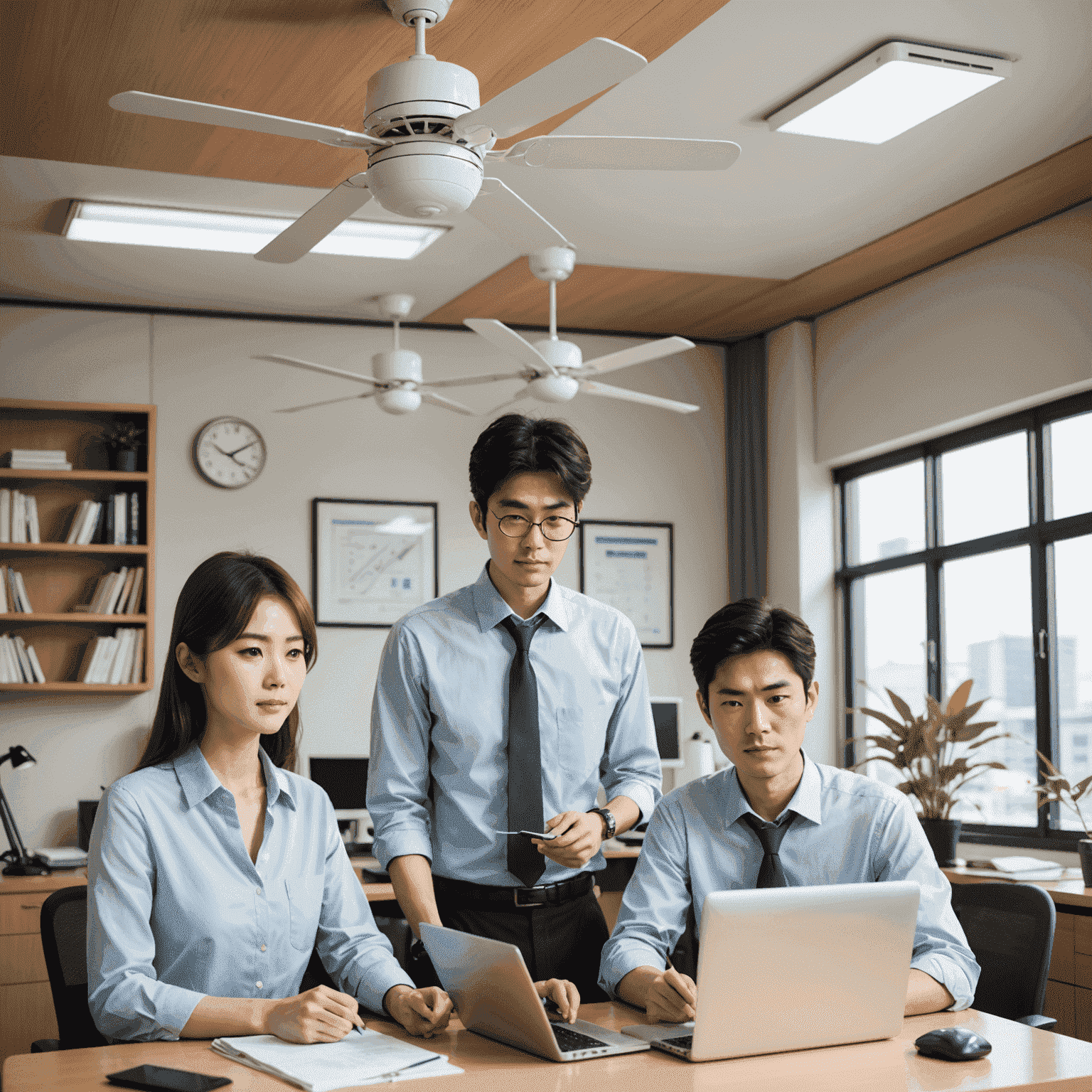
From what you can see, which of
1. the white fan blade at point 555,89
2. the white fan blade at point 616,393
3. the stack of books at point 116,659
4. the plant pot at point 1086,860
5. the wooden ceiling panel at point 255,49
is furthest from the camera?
the stack of books at point 116,659

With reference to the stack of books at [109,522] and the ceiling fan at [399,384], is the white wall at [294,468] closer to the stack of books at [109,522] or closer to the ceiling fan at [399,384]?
the stack of books at [109,522]

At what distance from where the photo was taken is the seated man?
2.13 meters

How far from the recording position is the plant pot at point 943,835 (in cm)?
447

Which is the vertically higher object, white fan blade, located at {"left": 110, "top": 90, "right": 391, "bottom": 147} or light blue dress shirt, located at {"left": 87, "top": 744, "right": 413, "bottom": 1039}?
white fan blade, located at {"left": 110, "top": 90, "right": 391, "bottom": 147}

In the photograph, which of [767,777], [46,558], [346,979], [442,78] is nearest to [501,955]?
[346,979]

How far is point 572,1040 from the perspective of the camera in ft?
5.77

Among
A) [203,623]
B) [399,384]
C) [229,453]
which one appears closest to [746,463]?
[399,384]

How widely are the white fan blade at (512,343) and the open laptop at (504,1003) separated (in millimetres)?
2801

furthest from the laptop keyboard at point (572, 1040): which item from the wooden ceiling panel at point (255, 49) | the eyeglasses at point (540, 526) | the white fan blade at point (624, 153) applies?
the wooden ceiling panel at point (255, 49)

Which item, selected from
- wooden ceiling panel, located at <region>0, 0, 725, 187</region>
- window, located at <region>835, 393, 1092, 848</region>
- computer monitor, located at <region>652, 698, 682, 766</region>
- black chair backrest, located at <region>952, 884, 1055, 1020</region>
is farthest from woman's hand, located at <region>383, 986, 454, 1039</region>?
computer monitor, located at <region>652, 698, 682, 766</region>

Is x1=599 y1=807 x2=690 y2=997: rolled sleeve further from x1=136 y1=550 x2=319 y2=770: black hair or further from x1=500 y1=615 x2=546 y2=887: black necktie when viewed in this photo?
x1=136 y1=550 x2=319 y2=770: black hair

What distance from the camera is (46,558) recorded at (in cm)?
583

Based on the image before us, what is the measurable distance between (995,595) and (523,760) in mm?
3516

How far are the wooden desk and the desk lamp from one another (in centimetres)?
321
